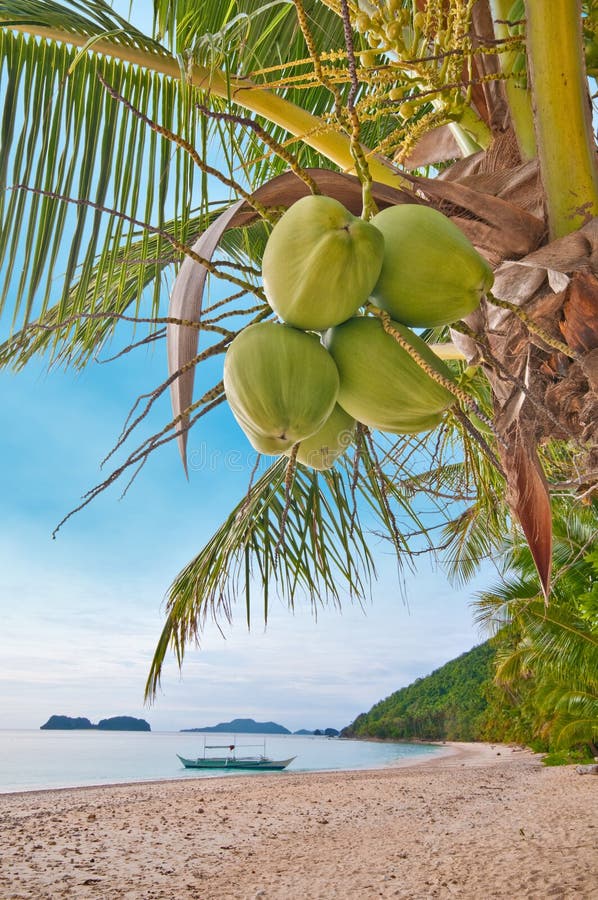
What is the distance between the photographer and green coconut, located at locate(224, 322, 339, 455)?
0.66 metres

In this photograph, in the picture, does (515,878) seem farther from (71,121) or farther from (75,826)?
(75,826)

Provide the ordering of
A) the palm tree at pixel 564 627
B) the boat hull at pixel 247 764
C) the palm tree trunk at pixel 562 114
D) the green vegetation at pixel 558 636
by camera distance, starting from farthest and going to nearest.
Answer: the boat hull at pixel 247 764 < the palm tree at pixel 564 627 < the green vegetation at pixel 558 636 < the palm tree trunk at pixel 562 114

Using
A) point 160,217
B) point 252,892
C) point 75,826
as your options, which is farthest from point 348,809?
point 160,217

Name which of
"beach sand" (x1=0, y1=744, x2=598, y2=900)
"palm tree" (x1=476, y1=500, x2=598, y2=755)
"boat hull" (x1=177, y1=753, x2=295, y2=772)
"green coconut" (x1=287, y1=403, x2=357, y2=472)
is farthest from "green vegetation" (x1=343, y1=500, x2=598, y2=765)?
"boat hull" (x1=177, y1=753, x2=295, y2=772)

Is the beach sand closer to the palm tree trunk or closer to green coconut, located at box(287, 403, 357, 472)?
the palm tree trunk

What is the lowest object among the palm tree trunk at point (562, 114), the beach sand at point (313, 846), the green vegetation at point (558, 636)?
the beach sand at point (313, 846)

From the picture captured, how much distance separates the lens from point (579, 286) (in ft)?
4.19

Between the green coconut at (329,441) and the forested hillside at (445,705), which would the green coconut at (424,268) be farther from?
the forested hillside at (445,705)

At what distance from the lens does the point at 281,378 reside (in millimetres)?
663

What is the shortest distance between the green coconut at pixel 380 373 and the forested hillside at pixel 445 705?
2775 cm

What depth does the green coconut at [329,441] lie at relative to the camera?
84cm

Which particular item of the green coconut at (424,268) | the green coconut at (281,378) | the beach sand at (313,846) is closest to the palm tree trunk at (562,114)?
the green coconut at (424,268)

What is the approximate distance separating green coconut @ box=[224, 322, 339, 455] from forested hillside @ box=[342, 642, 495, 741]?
27834mm

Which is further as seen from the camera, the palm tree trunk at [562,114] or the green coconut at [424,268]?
the palm tree trunk at [562,114]
